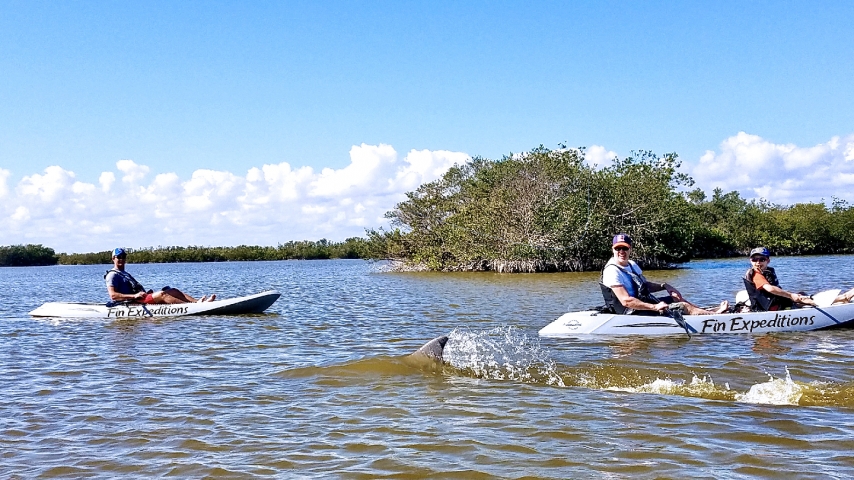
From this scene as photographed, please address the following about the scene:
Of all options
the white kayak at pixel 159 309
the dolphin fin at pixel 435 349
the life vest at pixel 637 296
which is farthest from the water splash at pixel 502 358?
the white kayak at pixel 159 309

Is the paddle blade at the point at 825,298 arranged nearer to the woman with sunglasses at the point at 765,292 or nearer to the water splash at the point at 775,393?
the woman with sunglasses at the point at 765,292

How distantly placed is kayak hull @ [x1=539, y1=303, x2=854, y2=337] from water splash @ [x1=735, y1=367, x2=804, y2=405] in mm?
4088

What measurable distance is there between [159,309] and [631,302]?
1055 cm

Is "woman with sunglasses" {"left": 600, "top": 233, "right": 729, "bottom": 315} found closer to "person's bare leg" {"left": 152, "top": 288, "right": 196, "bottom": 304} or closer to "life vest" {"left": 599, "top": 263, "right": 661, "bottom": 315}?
"life vest" {"left": 599, "top": 263, "right": 661, "bottom": 315}

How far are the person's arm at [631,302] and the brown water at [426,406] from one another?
Answer: 1.65ft

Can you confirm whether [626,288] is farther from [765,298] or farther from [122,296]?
[122,296]

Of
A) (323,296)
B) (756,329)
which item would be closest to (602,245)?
(323,296)

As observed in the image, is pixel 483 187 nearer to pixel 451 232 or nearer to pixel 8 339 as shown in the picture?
pixel 451 232

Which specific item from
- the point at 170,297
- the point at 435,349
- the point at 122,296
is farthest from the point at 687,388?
the point at 122,296

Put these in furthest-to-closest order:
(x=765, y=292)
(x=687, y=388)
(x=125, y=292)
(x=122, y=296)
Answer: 1. (x=125, y=292)
2. (x=122, y=296)
3. (x=765, y=292)
4. (x=687, y=388)

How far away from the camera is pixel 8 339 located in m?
13.5

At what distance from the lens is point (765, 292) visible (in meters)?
11.9

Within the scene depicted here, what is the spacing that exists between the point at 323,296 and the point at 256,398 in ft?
53.0

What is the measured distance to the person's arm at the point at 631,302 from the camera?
37.6 ft
